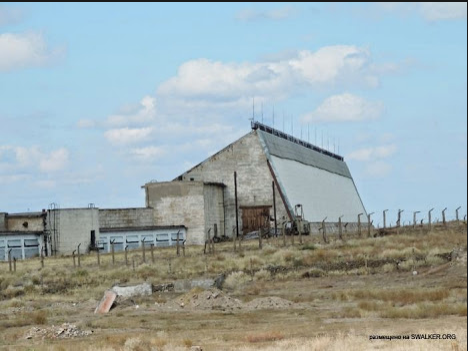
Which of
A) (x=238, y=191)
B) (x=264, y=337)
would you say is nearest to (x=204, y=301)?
(x=264, y=337)

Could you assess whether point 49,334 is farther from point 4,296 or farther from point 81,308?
point 4,296

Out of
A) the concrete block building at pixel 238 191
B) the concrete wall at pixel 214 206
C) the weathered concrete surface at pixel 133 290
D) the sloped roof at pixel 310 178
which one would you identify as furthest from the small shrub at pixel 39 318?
the sloped roof at pixel 310 178

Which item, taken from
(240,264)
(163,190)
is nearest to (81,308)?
(240,264)

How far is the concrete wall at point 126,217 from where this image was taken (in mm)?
76438

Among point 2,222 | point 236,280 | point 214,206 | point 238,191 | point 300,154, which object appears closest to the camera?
Result: point 236,280

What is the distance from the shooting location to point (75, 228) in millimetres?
71812

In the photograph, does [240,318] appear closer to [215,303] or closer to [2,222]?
[215,303]

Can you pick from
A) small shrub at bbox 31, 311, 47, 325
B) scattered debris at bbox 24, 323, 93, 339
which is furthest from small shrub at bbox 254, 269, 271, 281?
scattered debris at bbox 24, 323, 93, 339

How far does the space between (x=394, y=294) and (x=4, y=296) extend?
18065mm

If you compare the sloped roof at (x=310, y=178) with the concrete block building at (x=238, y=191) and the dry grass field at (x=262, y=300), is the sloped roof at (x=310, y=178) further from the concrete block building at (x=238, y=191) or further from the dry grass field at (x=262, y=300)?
the dry grass field at (x=262, y=300)

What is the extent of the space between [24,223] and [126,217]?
28.1 feet

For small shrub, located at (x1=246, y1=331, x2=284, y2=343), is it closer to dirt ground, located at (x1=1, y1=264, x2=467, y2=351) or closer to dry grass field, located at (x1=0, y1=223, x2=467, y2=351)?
dry grass field, located at (x1=0, y1=223, x2=467, y2=351)

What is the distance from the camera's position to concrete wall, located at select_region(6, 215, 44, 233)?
70.9 metres

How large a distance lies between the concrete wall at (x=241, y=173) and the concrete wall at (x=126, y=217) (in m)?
5.13
